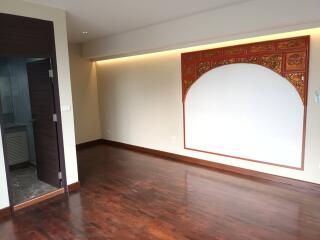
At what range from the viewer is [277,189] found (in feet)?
11.9

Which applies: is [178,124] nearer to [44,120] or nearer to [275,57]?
[275,57]

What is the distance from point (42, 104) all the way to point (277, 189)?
3.58 m

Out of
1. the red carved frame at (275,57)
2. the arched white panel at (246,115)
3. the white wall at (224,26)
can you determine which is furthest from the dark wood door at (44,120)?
the red carved frame at (275,57)

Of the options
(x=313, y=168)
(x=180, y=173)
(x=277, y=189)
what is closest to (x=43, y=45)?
(x=180, y=173)

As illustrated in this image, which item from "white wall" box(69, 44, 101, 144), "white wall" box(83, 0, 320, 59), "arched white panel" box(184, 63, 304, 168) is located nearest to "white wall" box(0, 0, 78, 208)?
"white wall" box(83, 0, 320, 59)

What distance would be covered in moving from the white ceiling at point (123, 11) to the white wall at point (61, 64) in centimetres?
12

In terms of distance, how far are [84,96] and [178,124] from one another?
2.71 metres

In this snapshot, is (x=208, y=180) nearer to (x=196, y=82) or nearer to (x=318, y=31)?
(x=196, y=82)

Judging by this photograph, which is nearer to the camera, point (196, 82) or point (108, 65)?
point (196, 82)

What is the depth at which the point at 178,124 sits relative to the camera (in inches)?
201

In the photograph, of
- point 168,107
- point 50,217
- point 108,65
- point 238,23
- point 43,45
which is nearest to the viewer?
point 50,217

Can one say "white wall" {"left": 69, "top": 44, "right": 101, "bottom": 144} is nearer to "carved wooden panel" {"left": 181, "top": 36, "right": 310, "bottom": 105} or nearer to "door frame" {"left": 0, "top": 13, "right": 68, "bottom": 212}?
"door frame" {"left": 0, "top": 13, "right": 68, "bottom": 212}

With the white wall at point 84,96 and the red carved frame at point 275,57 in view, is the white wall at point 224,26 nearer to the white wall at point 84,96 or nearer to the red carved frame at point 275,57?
the red carved frame at point 275,57

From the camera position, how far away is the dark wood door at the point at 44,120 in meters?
3.58
